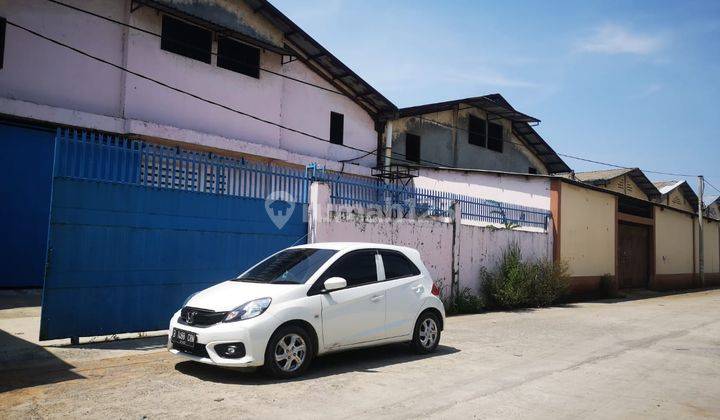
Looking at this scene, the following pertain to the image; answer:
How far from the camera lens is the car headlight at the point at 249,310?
6109mm

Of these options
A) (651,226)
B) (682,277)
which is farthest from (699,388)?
(682,277)

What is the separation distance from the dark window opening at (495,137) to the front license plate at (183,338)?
23105 mm

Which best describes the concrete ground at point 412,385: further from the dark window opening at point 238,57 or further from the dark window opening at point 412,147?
the dark window opening at point 412,147


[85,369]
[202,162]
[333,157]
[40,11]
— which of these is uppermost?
[40,11]

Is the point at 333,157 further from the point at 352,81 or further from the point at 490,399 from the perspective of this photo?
the point at 490,399

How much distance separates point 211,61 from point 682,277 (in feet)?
86.2

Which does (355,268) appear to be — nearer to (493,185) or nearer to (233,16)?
(233,16)

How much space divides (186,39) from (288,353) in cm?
1318

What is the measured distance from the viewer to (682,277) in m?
29.2

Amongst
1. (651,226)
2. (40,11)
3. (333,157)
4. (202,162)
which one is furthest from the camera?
(651,226)

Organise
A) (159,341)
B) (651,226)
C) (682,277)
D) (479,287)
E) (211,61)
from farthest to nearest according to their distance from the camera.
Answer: (682,277)
(651,226)
(211,61)
(479,287)
(159,341)

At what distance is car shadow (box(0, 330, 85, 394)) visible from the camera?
238 inches

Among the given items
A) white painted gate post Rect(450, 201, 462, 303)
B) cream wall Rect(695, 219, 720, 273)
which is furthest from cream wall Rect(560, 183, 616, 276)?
cream wall Rect(695, 219, 720, 273)

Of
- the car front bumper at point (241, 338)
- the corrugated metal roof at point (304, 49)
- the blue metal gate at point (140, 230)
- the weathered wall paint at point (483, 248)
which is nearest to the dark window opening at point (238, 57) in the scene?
the corrugated metal roof at point (304, 49)
